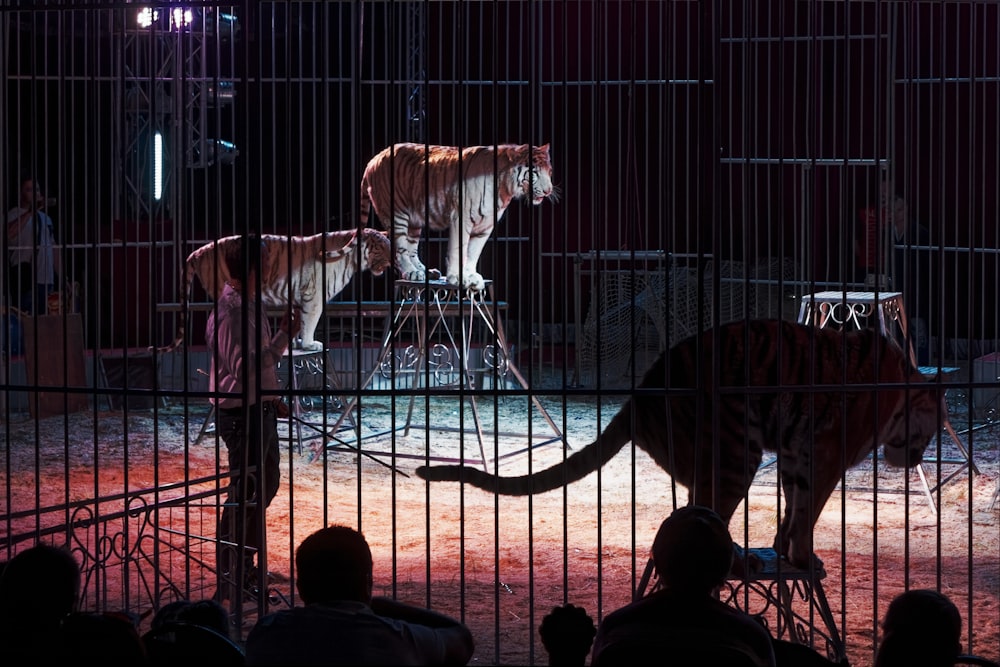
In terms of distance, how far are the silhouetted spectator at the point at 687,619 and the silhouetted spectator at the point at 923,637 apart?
25 cm

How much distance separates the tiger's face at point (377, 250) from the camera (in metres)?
9.12

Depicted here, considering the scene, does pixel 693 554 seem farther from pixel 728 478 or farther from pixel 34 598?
pixel 728 478

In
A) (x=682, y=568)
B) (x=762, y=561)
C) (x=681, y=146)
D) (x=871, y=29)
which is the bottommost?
(x=762, y=561)

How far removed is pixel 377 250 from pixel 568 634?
6.85 m

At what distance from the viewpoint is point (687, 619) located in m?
2.68

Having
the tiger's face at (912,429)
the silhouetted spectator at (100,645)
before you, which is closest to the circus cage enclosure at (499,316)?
the tiger's face at (912,429)

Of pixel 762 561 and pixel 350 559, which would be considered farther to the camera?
pixel 762 561

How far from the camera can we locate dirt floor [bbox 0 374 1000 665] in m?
4.52

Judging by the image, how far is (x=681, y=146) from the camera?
12.6 m

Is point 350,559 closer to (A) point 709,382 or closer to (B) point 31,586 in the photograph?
(B) point 31,586

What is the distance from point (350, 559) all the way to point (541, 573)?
306 centimetres

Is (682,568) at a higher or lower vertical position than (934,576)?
higher

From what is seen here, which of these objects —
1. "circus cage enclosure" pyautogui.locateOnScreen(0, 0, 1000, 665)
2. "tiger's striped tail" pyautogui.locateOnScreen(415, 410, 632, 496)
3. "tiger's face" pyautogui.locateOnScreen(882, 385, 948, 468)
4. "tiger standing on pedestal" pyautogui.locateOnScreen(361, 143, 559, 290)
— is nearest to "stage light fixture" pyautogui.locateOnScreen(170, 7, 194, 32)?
"circus cage enclosure" pyautogui.locateOnScreen(0, 0, 1000, 665)

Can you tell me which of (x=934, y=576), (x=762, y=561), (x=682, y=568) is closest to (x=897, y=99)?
(x=934, y=576)
